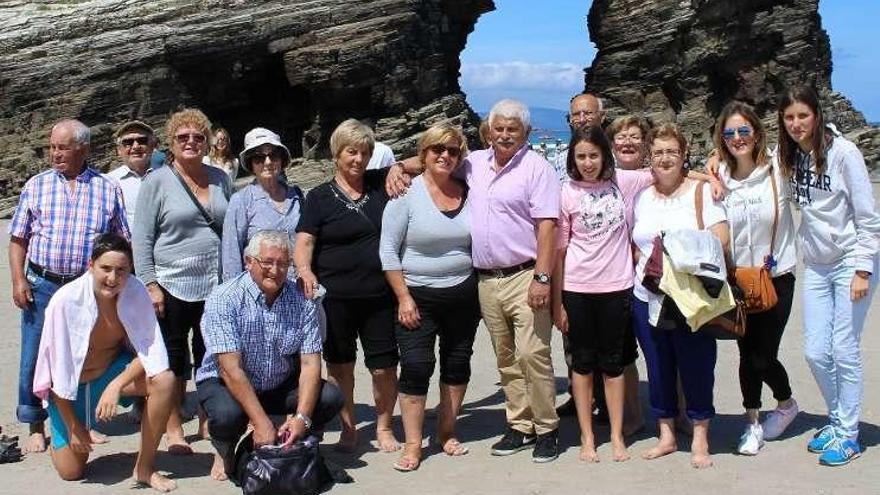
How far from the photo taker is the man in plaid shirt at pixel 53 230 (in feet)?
18.7

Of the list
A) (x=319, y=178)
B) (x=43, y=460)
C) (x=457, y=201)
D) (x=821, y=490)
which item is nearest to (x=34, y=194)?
(x=43, y=460)

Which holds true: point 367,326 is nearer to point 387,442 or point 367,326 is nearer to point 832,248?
point 387,442

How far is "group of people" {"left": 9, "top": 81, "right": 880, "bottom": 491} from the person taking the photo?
5.11 meters

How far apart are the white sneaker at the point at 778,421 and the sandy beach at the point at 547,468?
0.06 m

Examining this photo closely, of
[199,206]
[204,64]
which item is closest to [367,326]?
[199,206]

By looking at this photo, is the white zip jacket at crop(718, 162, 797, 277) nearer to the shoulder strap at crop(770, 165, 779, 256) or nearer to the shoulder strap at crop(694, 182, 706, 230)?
the shoulder strap at crop(770, 165, 779, 256)

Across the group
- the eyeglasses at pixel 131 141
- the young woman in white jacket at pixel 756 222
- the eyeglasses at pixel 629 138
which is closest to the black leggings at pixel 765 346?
the young woman in white jacket at pixel 756 222

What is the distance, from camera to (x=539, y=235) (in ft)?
17.0

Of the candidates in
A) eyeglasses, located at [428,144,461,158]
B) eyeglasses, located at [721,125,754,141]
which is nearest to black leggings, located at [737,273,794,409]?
eyeglasses, located at [721,125,754,141]

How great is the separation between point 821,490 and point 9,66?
828 inches

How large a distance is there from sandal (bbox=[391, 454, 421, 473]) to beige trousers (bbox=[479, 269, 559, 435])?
69 centimetres

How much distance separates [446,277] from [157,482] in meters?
1.89

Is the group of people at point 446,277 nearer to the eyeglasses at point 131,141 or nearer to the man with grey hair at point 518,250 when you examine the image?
the man with grey hair at point 518,250

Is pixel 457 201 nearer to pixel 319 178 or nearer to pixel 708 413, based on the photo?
pixel 708 413
